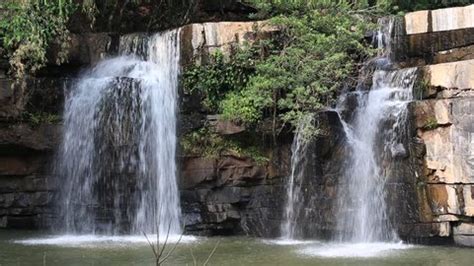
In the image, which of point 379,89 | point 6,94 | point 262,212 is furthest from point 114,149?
point 379,89

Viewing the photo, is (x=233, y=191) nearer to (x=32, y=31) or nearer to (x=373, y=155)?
(x=373, y=155)

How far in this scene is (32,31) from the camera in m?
13.1

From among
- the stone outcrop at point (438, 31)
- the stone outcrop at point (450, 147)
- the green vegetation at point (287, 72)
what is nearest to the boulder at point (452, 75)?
the stone outcrop at point (450, 147)

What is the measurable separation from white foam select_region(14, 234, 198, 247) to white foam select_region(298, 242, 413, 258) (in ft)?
7.58

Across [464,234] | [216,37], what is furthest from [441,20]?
[216,37]

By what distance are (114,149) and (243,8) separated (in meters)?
5.71

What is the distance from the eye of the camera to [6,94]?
12.6 m

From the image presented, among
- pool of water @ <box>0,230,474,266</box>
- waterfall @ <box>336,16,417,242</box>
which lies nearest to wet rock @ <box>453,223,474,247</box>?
pool of water @ <box>0,230,474,266</box>

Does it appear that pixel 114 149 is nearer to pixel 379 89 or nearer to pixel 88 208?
pixel 88 208

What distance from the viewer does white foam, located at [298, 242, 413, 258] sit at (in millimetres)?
9570

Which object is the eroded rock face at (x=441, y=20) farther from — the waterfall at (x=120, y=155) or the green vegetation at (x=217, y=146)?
the waterfall at (x=120, y=155)

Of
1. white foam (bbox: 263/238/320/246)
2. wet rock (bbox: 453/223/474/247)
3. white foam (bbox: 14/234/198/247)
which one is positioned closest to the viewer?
wet rock (bbox: 453/223/474/247)

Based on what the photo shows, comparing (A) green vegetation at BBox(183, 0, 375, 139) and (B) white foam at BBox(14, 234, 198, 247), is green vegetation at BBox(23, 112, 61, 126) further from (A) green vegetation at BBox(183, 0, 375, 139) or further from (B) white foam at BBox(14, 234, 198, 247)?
(A) green vegetation at BBox(183, 0, 375, 139)

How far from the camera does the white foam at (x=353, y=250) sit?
9.57 m
